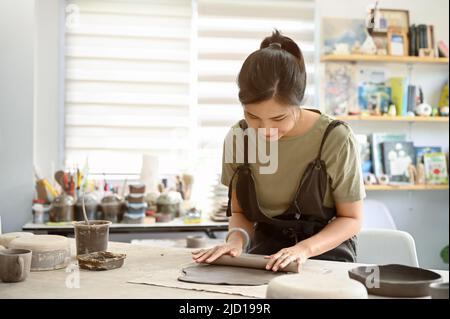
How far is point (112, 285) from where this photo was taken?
61.0 inches

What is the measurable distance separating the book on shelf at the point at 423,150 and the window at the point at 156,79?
5.00 feet

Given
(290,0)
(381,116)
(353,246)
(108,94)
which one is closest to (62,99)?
(108,94)

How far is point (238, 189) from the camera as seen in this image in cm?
219

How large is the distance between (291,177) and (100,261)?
2.48ft

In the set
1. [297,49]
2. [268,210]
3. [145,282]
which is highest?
[297,49]

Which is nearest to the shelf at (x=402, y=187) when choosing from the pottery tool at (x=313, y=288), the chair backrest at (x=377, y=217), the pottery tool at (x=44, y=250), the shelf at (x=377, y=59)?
the chair backrest at (x=377, y=217)

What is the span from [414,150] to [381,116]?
1.51 ft

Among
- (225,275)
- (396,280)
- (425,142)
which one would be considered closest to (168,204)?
(225,275)

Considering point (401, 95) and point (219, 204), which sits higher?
point (401, 95)

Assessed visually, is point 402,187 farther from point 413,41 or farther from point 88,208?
point 88,208

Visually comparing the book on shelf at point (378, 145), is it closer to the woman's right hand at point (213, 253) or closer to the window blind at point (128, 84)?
the window blind at point (128, 84)

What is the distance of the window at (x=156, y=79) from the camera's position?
429cm
